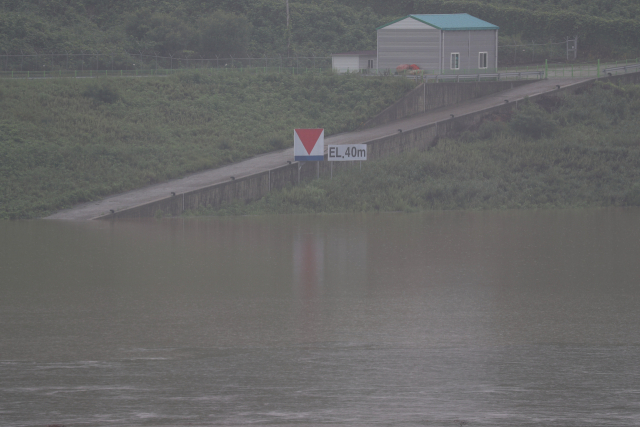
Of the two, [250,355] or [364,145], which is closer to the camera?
[250,355]

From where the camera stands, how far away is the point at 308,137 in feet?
103

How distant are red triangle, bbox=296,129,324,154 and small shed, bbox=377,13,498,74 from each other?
1644 centimetres

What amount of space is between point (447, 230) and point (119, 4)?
5034 centimetres

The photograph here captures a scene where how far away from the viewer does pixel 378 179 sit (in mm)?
31859

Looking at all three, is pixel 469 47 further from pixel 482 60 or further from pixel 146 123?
pixel 146 123

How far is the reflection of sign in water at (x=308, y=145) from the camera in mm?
31297

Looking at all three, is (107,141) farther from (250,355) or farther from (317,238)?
(250,355)

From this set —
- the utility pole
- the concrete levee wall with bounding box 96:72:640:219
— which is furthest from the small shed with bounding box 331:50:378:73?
the utility pole

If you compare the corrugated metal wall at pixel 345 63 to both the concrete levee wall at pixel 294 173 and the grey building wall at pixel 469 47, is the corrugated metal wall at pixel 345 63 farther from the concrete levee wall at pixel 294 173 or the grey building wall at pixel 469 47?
the concrete levee wall at pixel 294 173

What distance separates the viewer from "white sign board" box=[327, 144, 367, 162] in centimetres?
3256

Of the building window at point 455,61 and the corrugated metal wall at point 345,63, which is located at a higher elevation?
the corrugated metal wall at point 345,63

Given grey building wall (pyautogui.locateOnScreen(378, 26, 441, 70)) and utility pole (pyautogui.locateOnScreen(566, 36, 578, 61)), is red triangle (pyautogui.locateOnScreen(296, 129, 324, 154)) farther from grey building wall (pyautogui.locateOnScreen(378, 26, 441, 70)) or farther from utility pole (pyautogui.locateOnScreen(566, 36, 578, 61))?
utility pole (pyautogui.locateOnScreen(566, 36, 578, 61))

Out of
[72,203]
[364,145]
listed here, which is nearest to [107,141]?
[72,203]

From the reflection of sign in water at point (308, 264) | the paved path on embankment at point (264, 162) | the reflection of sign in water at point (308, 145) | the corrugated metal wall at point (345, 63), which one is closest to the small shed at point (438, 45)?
the corrugated metal wall at point (345, 63)
